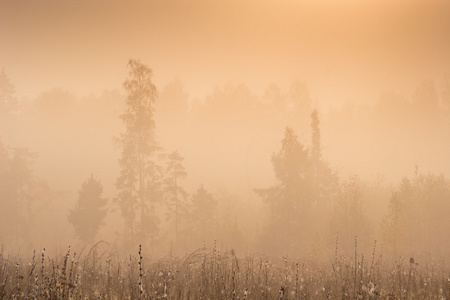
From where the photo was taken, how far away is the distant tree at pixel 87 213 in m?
31.2

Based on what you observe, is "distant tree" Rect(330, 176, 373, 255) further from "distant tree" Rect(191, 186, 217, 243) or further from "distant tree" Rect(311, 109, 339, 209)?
"distant tree" Rect(191, 186, 217, 243)

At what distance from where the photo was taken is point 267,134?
77.5 meters

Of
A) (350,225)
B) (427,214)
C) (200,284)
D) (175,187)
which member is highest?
(175,187)

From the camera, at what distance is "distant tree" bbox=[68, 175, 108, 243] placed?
3123 cm

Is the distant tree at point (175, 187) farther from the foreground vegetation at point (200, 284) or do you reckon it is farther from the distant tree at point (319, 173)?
the foreground vegetation at point (200, 284)

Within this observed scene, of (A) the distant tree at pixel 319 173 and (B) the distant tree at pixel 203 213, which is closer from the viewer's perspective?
(B) the distant tree at pixel 203 213

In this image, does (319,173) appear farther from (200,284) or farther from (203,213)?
(200,284)

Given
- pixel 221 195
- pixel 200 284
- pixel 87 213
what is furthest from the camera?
pixel 221 195

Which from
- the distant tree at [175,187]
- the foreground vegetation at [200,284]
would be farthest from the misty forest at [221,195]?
the distant tree at [175,187]

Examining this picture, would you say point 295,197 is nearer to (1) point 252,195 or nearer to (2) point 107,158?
(1) point 252,195

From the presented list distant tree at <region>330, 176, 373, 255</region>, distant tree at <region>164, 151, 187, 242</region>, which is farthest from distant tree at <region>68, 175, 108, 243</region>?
distant tree at <region>330, 176, 373, 255</region>

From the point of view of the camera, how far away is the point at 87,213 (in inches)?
1241

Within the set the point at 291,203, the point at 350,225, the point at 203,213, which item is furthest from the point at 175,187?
the point at 350,225

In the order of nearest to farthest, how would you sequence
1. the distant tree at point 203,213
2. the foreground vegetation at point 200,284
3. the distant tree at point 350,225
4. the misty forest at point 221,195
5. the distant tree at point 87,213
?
1. the foreground vegetation at point 200,284
2. the misty forest at point 221,195
3. the distant tree at point 350,225
4. the distant tree at point 87,213
5. the distant tree at point 203,213
